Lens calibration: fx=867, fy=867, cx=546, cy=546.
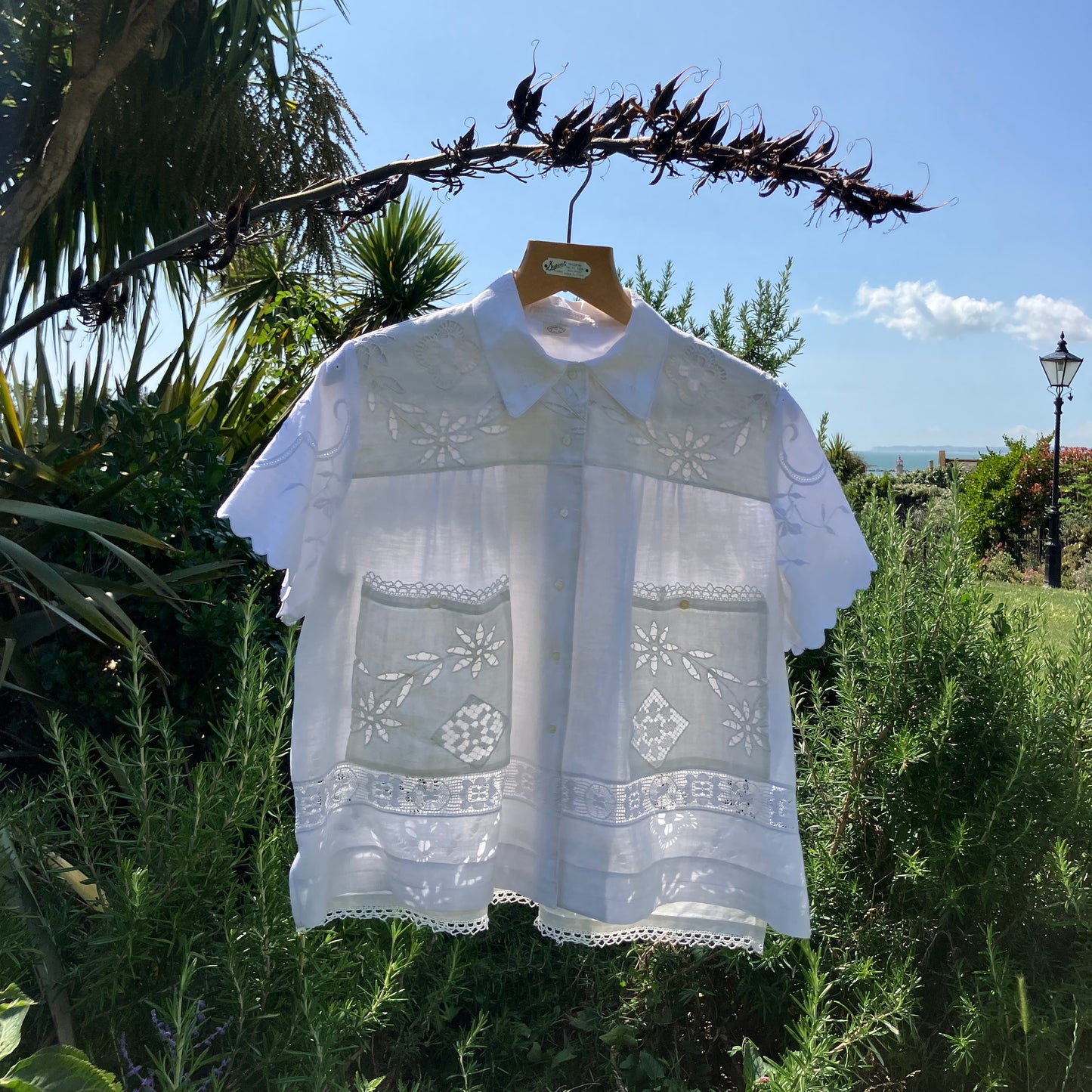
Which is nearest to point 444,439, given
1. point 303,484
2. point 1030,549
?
point 303,484

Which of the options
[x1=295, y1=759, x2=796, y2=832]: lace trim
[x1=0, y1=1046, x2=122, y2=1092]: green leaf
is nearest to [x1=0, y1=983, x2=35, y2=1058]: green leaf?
[x1=0, y1=1046, x2=122, y2=1092]: green leaf

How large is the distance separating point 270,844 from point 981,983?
130cm

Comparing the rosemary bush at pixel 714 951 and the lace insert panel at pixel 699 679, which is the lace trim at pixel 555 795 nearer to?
the lace insert panel at pixel 699 679

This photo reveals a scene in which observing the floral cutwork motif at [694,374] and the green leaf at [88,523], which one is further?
the green leaf at [88,523]

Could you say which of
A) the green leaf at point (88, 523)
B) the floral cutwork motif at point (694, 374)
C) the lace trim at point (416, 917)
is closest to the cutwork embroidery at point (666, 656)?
the floral cutwork motif at point (694, 374)

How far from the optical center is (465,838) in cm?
135

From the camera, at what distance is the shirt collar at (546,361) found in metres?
1.37

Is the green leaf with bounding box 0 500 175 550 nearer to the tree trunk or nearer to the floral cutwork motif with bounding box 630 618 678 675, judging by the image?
the floral cutwork motif with bounding box 630 618 678 675

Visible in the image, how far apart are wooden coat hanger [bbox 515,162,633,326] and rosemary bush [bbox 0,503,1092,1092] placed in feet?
2.43

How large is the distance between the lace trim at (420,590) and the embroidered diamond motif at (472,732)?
16 centimetres

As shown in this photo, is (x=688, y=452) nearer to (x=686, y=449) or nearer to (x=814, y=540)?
(x=686, y=449)

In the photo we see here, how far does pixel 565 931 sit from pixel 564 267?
1080mm

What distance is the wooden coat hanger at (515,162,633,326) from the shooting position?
1.44 metres

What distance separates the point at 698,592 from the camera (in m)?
1.45
